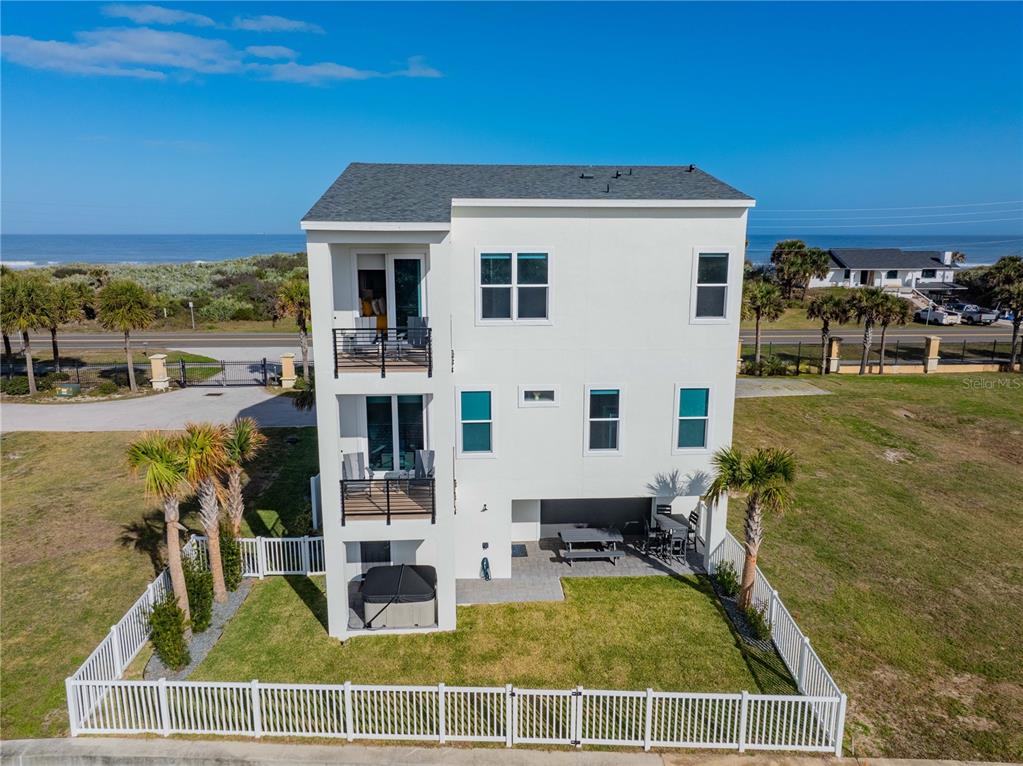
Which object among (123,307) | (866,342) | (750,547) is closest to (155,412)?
(123,307)

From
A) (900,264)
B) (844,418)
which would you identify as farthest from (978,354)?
(900,264)

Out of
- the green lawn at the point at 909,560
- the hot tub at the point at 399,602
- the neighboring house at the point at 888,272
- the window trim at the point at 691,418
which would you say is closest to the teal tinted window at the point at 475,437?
the hot tub at the point at 399,602

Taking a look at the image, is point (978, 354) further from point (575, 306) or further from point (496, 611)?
point (496, 611)

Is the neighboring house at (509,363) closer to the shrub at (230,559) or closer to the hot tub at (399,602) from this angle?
the hot tub at (399,602)

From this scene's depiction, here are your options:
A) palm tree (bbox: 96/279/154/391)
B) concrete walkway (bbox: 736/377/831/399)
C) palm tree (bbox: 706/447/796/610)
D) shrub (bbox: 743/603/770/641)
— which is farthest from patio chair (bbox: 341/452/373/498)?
palm tree (bbox: 96/279/154/391)

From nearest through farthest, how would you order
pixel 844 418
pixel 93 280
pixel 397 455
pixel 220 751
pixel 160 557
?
pixel 220 751, pixel 397 455, pixel 160 557, pixel 844 418, pixel 93 280

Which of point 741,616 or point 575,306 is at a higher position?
point 575,306

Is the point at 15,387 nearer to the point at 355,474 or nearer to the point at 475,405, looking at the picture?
the point at 355,474
